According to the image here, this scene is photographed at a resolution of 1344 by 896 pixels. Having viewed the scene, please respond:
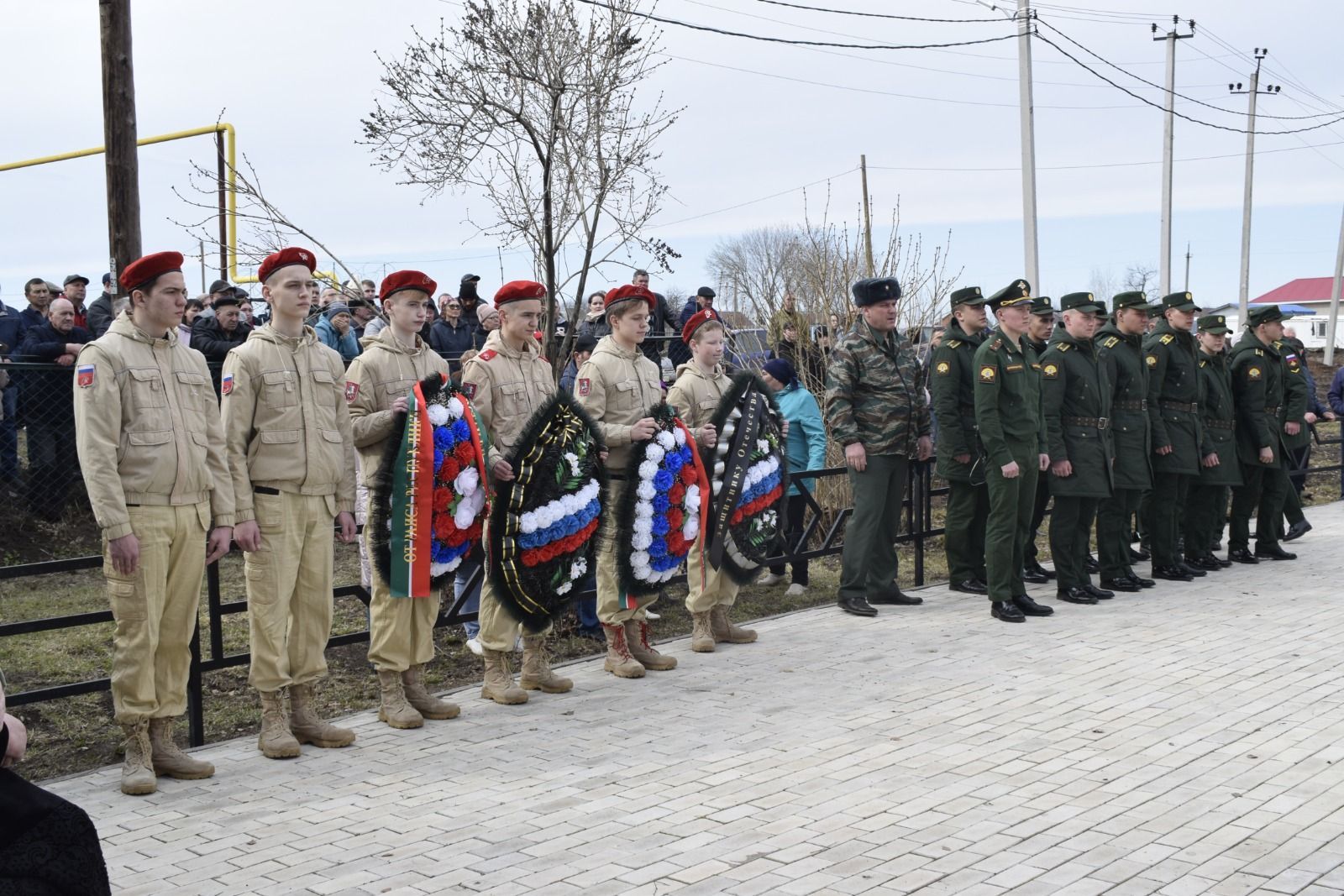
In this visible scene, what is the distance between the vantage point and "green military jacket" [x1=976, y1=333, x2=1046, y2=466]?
866 cm

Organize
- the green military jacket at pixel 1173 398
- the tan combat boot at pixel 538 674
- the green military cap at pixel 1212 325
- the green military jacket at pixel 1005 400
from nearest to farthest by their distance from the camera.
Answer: the tan combat boot at pixel 538 674
the green military jacket at pixel 1005 400
the green military jacket at pixel 1173 398
the green military cap at pixel 1212 325

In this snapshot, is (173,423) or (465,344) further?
(465,344)

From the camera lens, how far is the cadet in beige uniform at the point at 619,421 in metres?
7.17

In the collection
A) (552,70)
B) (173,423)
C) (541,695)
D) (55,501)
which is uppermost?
(552,70)

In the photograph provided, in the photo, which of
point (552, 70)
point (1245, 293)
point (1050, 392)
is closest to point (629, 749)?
point (1050, 392)

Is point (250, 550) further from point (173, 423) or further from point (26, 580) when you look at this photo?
point (26, 580)

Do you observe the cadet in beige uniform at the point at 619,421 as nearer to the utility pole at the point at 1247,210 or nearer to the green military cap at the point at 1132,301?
the green military cap at the point at 1132,301

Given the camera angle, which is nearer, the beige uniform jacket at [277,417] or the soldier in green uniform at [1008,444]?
the beige uniform jacket at [277,417]

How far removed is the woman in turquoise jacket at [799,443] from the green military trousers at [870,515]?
0.60 meters

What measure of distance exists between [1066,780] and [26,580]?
7.88 m

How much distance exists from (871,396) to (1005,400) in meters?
0.88

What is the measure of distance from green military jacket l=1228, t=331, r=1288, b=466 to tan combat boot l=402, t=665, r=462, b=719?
7.86 m

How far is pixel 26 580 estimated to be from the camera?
9883mm

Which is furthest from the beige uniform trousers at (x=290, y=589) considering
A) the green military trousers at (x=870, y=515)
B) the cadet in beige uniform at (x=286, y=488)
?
the green military trousers at (x=870, y=515)
